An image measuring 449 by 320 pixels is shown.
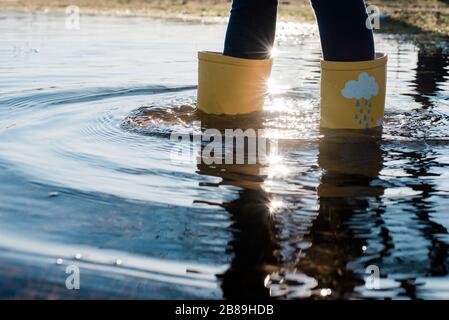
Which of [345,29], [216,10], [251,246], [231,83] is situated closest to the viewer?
[251,246]

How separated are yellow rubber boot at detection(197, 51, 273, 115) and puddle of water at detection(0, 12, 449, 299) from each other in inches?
3.8

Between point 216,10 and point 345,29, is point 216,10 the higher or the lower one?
the higher one

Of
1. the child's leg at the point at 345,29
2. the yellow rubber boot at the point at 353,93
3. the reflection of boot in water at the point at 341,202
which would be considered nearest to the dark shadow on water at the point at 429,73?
the yellow rubber boot at the point at 353,93

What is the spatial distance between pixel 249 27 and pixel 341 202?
1.58 meters

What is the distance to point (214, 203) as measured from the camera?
6.43 ft

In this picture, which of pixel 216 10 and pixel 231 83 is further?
pixel 216 10

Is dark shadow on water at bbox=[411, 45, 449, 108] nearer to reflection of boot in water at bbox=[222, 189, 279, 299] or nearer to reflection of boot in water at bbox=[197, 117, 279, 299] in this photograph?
reflection of boot in water at bbox=[197, 117, 279, 299]

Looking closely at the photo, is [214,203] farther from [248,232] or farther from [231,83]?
[231,83]

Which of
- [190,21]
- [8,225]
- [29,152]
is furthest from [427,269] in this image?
[190,21]

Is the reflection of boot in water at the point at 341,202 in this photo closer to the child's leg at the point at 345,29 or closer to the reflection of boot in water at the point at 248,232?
the reflection of boot in water at the point at 248,232

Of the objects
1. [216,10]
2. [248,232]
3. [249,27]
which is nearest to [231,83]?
[249,27]

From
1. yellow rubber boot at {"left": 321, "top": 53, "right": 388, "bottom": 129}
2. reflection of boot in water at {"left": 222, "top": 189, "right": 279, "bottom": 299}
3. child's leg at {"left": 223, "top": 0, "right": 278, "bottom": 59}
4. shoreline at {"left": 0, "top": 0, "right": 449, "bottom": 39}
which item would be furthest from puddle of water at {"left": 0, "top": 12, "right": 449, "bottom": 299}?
shoreline at {"left": 0, "top": 0, "right": 449, "bottom": 39}

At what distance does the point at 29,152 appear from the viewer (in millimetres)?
2525
